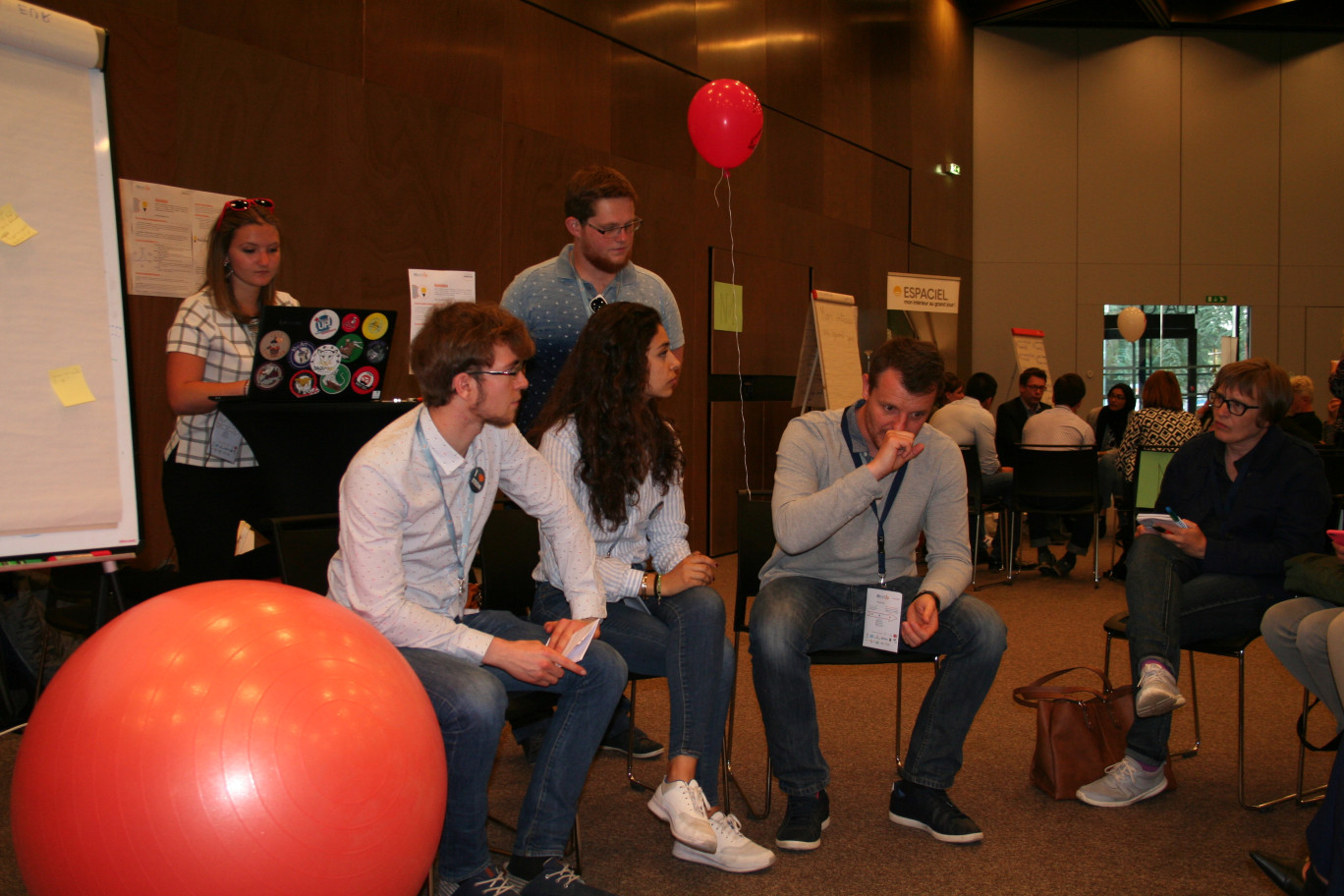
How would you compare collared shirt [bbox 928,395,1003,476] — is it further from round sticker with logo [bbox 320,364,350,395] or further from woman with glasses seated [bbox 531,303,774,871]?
round sticker with logo [bbox 320,364,350,395]

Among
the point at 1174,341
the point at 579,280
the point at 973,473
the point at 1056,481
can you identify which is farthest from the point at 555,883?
the point at 1174,341

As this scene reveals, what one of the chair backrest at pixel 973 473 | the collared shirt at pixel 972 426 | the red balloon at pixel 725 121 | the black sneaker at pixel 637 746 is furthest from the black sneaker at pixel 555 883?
the collared shirt at pixel 972 426

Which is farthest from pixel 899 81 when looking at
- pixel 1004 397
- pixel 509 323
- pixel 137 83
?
pixel 509 323

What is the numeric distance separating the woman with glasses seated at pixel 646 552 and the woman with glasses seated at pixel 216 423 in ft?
2.58

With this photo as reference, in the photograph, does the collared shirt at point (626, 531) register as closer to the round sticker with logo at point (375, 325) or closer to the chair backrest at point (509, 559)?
the chair backrest at point (509, 559)

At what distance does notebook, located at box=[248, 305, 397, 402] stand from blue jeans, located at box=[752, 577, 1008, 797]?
116 centimetres

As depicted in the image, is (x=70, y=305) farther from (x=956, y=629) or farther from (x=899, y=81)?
(x=899, y=81)

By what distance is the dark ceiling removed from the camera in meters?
9.79

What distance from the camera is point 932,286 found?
8.00 meters

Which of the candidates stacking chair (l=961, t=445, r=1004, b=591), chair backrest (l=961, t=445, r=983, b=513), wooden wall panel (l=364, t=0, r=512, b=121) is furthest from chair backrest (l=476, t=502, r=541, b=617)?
chair backrest (l=961, t=445, r=983, b=513)

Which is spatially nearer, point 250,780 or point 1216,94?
point 250,780

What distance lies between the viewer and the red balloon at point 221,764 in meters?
1.32

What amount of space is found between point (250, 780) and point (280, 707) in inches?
4.1

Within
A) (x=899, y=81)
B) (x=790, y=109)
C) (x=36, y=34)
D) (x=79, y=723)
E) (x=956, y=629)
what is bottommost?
(x=956, y=629)
